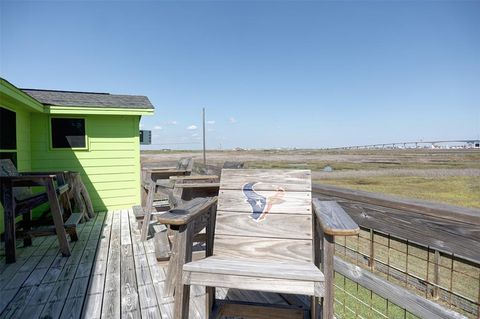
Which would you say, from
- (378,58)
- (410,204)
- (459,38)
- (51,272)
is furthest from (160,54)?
(459,38)

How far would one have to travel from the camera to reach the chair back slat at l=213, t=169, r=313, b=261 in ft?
5.70

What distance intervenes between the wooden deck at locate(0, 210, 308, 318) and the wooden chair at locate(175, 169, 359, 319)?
0.54m

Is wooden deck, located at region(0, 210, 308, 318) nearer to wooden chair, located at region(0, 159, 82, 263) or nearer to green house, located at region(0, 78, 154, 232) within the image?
wooden chair, located at region(0, 159, 82, 263)

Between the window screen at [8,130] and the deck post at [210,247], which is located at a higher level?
the window screen at [8,130]

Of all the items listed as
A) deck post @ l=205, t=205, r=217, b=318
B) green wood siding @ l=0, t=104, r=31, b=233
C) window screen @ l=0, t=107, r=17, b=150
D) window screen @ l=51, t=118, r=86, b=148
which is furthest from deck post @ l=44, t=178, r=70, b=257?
window screen @ l=51, t=118, r=86, b=148

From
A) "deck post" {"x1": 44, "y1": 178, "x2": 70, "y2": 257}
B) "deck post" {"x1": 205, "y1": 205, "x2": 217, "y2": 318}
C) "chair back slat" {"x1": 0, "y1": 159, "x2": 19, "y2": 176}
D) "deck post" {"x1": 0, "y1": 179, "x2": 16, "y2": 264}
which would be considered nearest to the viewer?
"deck post" {"x1": 205, "y1": 205, "x2": 217, "y2": 318}

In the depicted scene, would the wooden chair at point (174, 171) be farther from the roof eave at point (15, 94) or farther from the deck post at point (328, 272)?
the deck post at point (328, 272)

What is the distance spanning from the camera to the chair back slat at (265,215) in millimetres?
1736

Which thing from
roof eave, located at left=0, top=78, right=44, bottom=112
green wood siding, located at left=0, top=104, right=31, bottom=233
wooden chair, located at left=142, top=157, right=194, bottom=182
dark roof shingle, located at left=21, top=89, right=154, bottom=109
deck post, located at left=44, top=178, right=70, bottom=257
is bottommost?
deck post, located at left=44, top=178, right=70, bottom=257

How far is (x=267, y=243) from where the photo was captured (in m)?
1.76

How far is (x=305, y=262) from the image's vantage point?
5.22 ft

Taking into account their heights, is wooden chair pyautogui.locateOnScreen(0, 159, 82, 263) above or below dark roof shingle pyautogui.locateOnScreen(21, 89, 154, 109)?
below

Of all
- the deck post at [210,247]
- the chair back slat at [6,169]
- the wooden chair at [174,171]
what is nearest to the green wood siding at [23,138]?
the chair back slat at [6,169]

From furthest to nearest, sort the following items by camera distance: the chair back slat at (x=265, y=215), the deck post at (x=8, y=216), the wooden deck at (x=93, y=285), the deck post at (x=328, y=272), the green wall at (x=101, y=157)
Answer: the green wall at (x=101, y=157)
the deck post at (x=8, y=216)
the wooden deck at (x=93, y=285)
the chair back slat at (x=265, y=215)
the deck post at (x=328, y=272)
